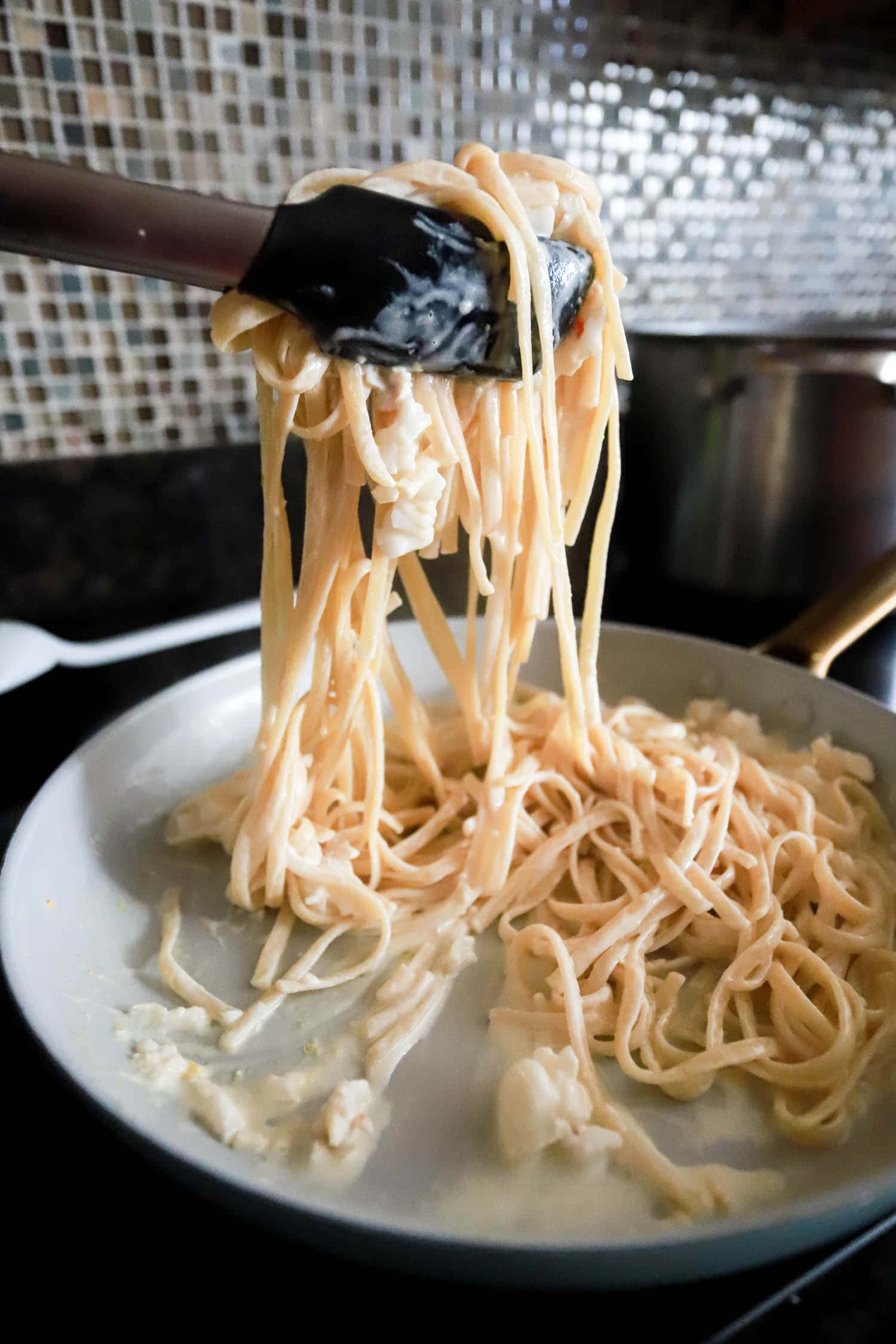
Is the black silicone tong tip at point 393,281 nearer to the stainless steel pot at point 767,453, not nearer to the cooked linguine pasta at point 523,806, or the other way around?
the cooked linguine pasta at point 523,806

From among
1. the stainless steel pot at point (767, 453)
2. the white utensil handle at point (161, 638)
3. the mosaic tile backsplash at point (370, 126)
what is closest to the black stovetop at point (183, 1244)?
the white utensil handle at point (161, 638)

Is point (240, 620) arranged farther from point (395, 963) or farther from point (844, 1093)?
point (844, 1093)

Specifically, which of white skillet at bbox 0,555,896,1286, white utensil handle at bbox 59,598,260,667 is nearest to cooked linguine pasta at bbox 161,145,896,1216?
white skillet at bbox 0,555,896,1286

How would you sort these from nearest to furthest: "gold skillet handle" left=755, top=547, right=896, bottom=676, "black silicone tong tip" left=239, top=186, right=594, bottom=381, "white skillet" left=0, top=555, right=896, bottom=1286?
"white skillet" left=0, top=555, right=896, bottom=1286 → "black silicone tong tip" left=239, top=186, right=594, bottom=381 → "gold skillet handle" left=755, top=547, right=896, bottom=676

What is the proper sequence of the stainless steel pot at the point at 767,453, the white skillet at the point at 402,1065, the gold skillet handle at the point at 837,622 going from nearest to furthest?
the white skillet at the point at 402,1065 → the gold skillet handle at the point at 837,622 → the stainless steel pot at the point at 767,453

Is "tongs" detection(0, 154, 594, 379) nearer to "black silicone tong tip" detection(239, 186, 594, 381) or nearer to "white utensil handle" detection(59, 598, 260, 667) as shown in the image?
"black silicone tong tip" detection(239, 186, 594, 381)
